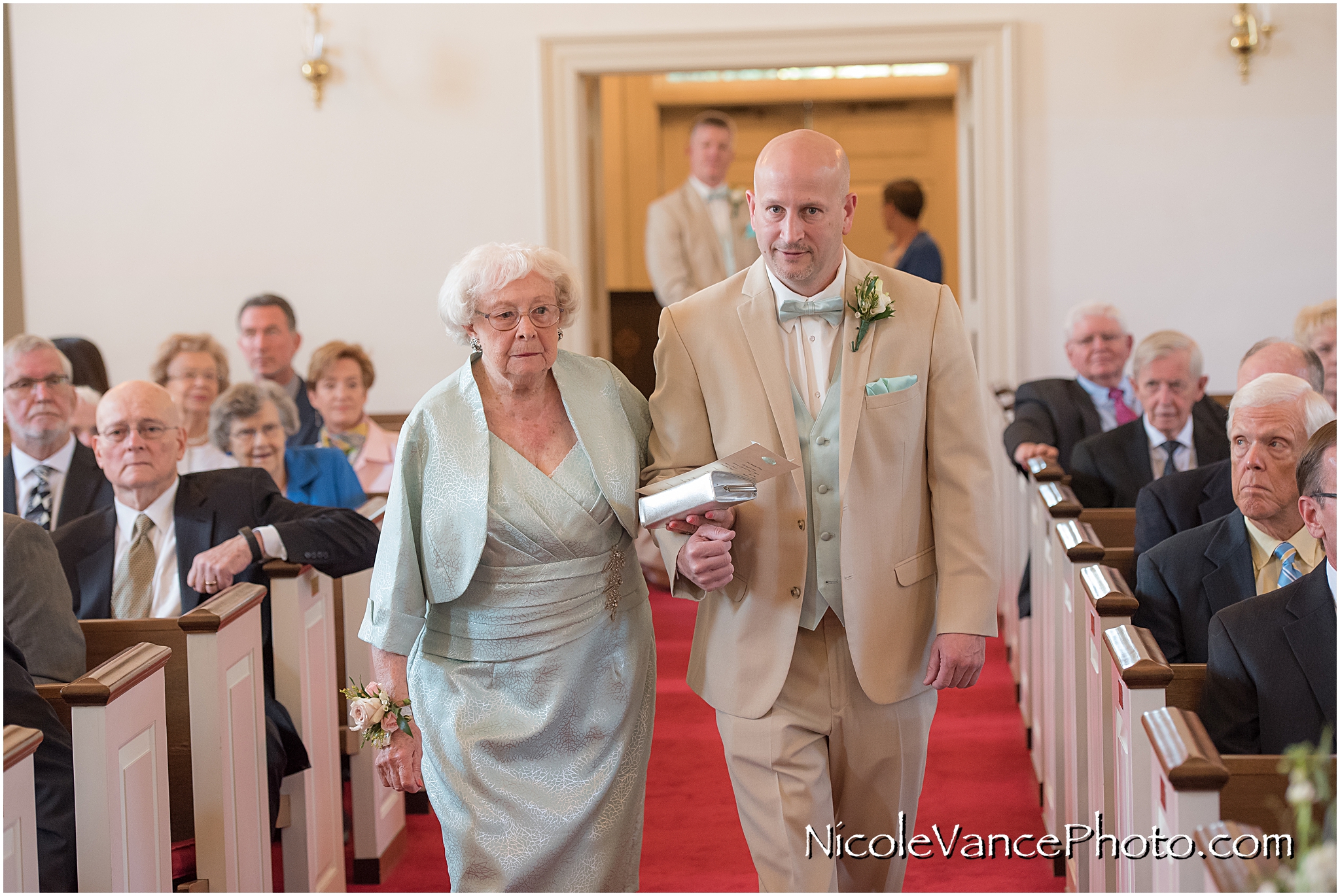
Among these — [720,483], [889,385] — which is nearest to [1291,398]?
[889,385]

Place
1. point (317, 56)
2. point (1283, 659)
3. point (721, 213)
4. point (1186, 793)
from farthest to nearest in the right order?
point (721, 213) → point (317, 56) → point (1283, 659) → point (1186, 793)

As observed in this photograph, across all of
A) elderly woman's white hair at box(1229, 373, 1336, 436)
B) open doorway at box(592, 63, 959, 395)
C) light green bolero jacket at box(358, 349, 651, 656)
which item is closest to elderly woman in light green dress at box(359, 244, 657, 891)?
light green bolero jacket at box(358, 349, 651, 656)

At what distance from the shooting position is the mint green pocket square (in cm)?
244

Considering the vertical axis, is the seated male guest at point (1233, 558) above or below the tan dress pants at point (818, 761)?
above

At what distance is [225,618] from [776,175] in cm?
163

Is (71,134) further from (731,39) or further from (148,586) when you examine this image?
(148,586)

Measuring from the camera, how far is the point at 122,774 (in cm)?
248

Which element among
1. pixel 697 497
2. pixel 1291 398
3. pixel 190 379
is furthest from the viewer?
pixel 190 379

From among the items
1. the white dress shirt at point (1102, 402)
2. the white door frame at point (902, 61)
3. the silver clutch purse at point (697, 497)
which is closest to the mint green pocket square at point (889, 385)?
the silver clutch purse at point (697, 497)

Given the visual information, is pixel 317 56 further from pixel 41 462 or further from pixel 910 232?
pixel 910 232

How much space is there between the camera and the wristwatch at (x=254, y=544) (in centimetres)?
343

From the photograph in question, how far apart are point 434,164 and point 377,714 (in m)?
4.74

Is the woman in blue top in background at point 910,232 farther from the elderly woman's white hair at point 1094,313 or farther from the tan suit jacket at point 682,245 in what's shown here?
the elderly woman's white hair at point 1094,313

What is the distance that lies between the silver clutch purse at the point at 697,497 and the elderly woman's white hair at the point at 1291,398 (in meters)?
1.51
